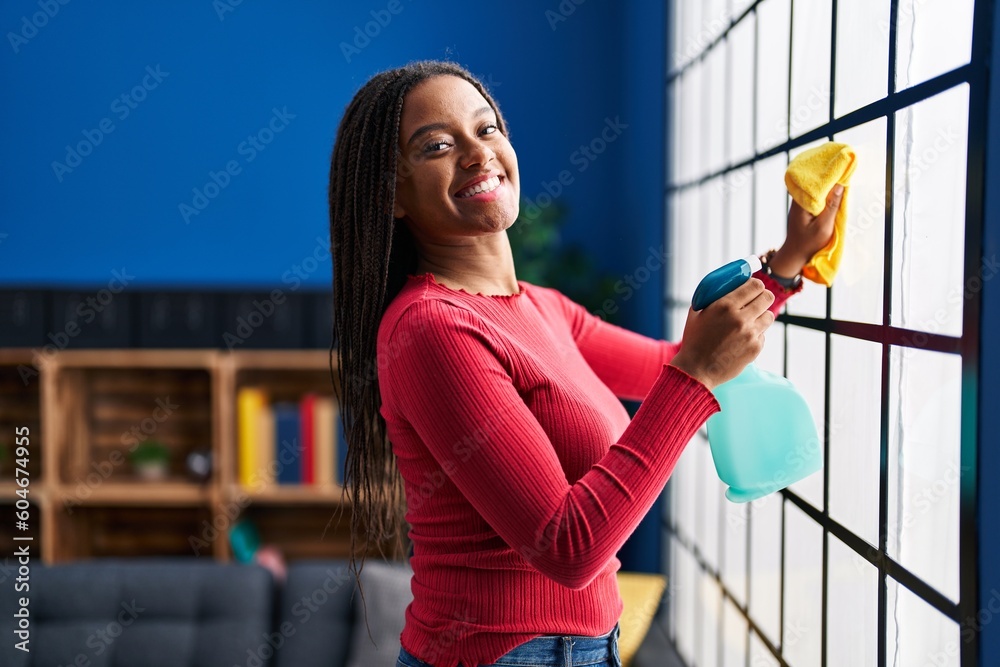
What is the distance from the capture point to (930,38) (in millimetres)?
971

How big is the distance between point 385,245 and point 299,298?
6.67 ft

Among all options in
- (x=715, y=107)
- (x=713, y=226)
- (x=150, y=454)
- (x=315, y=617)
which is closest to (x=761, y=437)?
(x=713, y=226)

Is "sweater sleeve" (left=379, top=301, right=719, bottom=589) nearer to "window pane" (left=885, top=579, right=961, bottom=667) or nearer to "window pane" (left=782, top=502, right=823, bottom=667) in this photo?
"window pane" (left=885, top=579, right=961, bottom=667)

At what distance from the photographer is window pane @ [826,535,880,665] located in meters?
1.15

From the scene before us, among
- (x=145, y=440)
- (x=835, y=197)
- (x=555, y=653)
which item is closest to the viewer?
(x=555, y=653)

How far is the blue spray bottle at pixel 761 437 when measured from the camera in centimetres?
106

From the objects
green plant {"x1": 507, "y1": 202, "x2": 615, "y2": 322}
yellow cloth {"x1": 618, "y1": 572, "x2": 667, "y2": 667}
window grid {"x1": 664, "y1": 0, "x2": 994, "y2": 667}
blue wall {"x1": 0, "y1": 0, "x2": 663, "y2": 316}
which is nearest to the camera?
window grid {"x1": 664, "y1": 0, "x2": 994, "y2": 667}

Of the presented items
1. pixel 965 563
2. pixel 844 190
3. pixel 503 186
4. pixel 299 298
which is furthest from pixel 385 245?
pixel 299 298

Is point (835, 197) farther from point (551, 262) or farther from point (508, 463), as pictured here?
point (551, 262)

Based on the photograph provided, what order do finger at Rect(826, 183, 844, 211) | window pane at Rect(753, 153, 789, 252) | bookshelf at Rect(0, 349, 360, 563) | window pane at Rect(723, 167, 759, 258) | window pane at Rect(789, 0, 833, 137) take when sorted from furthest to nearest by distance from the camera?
bookshelf at Rect(0, 349, 360, 563) → window pane at Rect(723, 167, 759, 258) → window pane at Rect(753, 153, 789, 252) → window pane at Rect(789, 0, 833, 137) → finger at Rect(826, 183, 844, 211)

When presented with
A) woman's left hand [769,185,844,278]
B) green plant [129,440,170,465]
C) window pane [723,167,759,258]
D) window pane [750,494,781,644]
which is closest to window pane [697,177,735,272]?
window pane [723,167,759,258]

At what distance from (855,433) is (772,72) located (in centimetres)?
70

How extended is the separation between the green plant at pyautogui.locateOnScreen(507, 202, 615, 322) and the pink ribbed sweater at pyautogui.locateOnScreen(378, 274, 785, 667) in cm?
174

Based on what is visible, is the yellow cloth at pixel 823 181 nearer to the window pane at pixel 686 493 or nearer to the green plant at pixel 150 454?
the window pane at pixel 686 493
